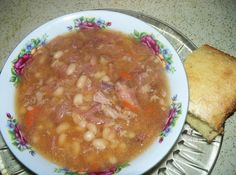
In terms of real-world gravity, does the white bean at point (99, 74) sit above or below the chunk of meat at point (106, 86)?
above

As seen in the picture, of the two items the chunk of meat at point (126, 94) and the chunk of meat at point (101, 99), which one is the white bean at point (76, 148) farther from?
the chunk of meat at point (126, 94)

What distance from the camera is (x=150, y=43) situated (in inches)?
95.1

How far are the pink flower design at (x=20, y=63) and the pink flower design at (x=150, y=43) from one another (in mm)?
922

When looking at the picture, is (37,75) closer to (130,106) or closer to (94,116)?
(94,116)

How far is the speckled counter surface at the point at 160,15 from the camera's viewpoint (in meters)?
3.09

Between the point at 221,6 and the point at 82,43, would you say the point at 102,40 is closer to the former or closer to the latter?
the point at 82,43

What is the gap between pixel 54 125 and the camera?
2184 millimetres

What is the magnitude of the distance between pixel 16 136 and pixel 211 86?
56.8 inches

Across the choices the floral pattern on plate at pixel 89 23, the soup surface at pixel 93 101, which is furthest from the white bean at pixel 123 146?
the floral pattern on plate at pixel 89 23

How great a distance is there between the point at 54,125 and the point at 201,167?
1.09 meters

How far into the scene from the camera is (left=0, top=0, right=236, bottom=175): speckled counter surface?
3.09m

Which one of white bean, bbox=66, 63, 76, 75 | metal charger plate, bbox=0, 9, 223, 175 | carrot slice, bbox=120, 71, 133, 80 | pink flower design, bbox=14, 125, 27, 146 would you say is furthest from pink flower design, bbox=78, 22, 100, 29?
metal charger plate, bbox=0, 9, 223, 175

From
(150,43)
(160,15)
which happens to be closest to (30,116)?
(150,43)

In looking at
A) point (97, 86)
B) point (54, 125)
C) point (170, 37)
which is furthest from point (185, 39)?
point (54, 125)
